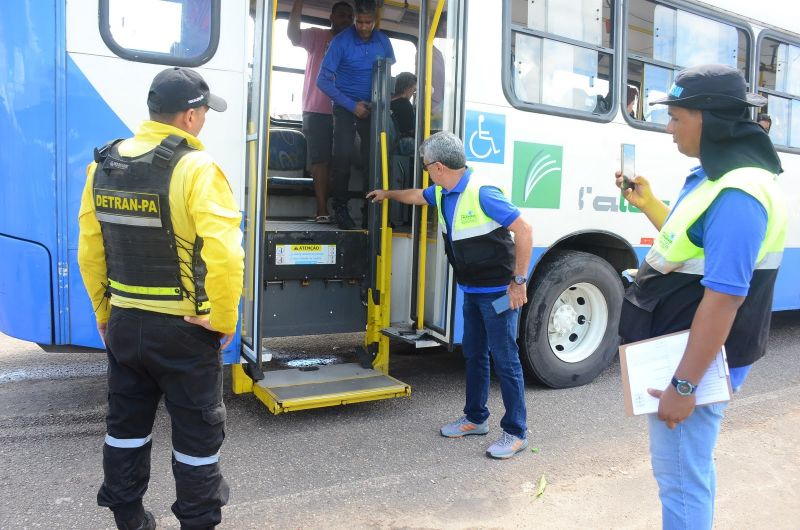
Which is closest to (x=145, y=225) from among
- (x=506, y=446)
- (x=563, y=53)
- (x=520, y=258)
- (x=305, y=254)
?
(x=520, y=258)

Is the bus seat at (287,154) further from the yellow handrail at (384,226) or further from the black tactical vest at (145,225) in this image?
the black tactical vest at (145,225)

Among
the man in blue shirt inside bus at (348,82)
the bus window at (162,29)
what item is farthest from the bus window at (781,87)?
the bus window at (162,29)

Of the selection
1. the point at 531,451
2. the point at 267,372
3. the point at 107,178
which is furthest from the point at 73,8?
the point at 531,451

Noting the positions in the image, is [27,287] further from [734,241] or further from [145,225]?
[734,241]

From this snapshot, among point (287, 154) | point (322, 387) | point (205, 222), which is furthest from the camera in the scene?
point (287, 154)

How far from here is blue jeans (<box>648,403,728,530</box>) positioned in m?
1.97

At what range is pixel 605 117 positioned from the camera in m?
4.78

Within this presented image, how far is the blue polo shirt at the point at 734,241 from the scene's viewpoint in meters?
1.76

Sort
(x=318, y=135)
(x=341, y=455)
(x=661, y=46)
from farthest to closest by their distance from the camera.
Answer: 1. (x=318, y=135)
2. (x=661, y=46)
3. (x=341, y=455)

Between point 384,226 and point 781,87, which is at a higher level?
point 781,87

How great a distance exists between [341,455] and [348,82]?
8.57 ft

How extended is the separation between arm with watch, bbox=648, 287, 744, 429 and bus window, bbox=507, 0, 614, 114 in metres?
2.83

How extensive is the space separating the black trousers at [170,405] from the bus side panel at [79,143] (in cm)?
107

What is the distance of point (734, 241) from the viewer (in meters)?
1.75
